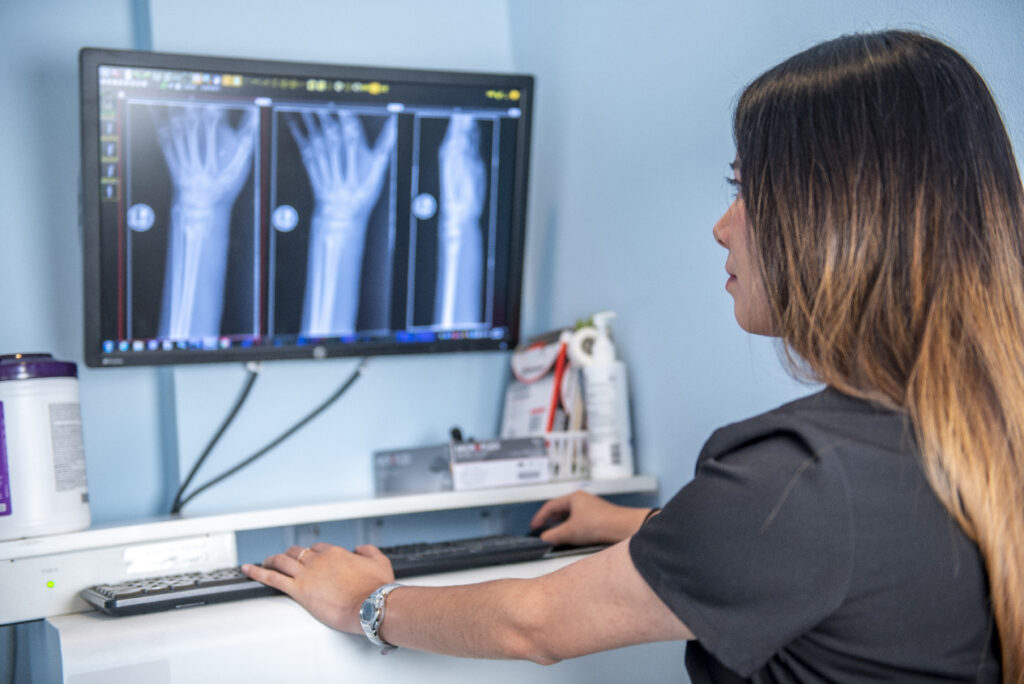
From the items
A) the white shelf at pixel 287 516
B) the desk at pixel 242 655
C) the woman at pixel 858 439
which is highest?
the woman at pixel 858 439

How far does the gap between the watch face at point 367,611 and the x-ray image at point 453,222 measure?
740mm

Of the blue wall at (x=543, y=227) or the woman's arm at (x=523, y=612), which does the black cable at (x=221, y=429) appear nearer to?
the blue wall at (x=543, y=227)

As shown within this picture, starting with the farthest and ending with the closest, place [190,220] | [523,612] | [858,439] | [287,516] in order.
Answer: [190,220], [287,516], [523,612], [858,439]

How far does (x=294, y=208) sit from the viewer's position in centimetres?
161

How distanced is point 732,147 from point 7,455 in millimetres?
1134

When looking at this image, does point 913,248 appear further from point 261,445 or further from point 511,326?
point 261,445

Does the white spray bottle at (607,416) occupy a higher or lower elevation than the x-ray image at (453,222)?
lower

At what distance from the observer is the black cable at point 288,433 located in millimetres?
1656

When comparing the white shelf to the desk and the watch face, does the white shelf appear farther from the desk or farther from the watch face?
the watch face

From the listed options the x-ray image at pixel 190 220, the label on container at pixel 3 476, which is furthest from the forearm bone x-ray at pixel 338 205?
the label on container at pixel 3 476

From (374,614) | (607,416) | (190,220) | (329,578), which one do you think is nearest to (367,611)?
(374,614)

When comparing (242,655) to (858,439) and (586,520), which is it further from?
(858,439)

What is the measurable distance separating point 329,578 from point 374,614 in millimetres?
138

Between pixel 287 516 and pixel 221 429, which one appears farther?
pixel 221 429
